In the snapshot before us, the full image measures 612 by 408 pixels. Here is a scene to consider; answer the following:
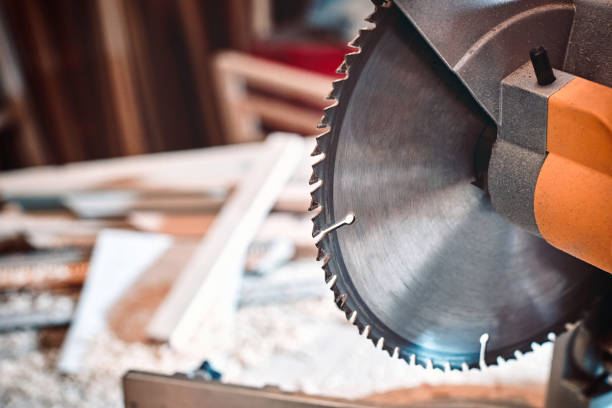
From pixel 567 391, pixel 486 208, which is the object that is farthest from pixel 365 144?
pixel 567 391

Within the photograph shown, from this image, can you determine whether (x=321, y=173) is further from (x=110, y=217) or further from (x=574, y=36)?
(x=110, y=217)

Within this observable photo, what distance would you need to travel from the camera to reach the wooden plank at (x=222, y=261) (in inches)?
50.6

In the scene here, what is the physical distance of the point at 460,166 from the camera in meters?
A: 0.74

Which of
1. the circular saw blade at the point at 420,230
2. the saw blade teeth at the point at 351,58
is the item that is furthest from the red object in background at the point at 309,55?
the saw blade teeth at the point at 351,58

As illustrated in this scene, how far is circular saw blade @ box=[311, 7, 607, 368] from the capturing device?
0.65m

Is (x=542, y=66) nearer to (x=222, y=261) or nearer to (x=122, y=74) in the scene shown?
(x=222, y=261)

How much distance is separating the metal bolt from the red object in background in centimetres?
192

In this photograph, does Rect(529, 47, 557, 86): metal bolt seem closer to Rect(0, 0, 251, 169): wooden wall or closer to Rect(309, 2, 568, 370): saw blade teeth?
Rect(309, 2, 568, 370): saw blade teeth

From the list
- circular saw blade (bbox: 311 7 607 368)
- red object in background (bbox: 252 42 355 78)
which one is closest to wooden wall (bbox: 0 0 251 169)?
red object in background (bbox: 252 42 355 78)

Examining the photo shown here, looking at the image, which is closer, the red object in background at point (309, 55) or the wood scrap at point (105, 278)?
the wood scrap at point (105, 278)

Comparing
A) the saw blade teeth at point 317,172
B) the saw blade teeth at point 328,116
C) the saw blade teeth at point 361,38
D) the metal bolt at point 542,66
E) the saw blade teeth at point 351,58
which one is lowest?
the saw blade teeth at point 317,172

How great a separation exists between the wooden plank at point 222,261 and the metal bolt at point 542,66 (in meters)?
0.88

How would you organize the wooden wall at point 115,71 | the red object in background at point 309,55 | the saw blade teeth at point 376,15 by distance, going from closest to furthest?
the saw blade teeth at point 376,15, the red object in background at point 309,55, the wooden wall at point 115,71

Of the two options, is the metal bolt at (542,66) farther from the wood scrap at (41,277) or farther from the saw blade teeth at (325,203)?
the wood scrap at (41,277)
